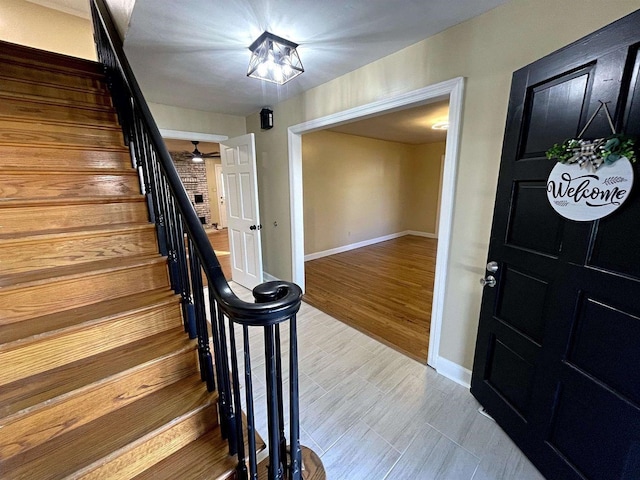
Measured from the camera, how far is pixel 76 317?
1186mm

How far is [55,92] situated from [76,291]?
5.41 feet

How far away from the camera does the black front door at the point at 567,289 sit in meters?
0.98

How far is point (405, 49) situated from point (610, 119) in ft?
4.36

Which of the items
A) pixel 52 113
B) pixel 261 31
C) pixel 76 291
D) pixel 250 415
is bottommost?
pixel 250 415

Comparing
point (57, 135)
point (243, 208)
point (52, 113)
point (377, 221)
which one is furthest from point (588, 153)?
point (377, 221)

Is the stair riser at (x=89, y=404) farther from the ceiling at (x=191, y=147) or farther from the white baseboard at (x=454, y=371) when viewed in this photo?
the ceiling at (x=191, y=147)

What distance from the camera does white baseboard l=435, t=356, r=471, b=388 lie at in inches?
75.2

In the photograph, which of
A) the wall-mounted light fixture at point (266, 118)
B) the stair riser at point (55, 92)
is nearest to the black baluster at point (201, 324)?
the stair riser at point (55, 92)

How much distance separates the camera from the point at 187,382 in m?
1.24

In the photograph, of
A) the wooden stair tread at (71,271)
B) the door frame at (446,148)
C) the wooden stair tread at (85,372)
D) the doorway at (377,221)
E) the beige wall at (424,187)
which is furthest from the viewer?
the beige wall at (424,187)

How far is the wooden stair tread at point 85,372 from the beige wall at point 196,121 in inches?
109

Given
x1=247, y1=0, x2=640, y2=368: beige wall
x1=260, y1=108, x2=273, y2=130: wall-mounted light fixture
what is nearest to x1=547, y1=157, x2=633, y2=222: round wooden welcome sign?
x1=247, y1=0, x2=640, y2=368: beige wall

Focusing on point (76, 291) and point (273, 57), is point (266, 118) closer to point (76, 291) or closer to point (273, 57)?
point (273, 57)

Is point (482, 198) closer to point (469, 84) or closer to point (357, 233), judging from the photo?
point (469, 84)
